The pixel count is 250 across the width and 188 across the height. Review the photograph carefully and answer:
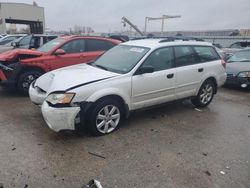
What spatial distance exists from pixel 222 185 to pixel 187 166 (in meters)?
0.48

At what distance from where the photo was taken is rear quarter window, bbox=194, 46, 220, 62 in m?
5.03

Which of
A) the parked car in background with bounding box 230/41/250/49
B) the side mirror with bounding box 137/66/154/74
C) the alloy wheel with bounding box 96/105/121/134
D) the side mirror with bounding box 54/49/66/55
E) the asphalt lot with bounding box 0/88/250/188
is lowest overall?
the asphalt lot with bounding box 0/88/250/188

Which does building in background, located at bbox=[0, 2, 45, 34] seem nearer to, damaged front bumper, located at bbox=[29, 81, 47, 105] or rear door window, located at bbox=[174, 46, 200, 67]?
damaged front bumper, located at bbox=[29, 81, 47, 105]

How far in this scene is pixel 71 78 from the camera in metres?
3.69

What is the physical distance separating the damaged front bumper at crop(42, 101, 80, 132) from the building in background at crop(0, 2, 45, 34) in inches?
1275

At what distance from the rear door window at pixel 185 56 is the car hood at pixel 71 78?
5.03ft

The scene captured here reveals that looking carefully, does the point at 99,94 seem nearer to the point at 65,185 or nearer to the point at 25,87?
the point at 65,185

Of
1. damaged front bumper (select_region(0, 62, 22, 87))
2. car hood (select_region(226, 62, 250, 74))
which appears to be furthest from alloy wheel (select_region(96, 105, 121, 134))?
car hood (select_region(226, 62, 250, 74))

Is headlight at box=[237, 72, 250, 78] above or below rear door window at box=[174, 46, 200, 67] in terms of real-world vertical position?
below

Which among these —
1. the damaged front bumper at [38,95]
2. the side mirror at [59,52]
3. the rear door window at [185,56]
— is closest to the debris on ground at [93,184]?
the damaged front bumper at [38,95]

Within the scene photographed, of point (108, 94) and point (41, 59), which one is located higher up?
point (41, 59)

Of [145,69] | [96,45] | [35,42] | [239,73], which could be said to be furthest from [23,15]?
[145,69]

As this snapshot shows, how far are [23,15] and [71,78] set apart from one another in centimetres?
3360

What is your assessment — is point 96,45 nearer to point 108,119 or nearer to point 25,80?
point 25,80
